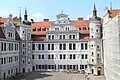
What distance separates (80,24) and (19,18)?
13.7 meters

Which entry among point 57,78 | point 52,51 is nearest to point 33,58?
point 52,51

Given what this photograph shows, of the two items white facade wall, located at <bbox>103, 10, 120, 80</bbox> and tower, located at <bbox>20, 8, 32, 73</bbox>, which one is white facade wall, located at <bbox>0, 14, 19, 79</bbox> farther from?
white facade wall, located at <bbox>103, 10, 120, 80</bbox>

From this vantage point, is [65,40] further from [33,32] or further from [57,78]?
[57,78]

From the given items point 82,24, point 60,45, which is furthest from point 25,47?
point 82,24

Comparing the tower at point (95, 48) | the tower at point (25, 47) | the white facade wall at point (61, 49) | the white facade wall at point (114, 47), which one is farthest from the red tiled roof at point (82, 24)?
the white facade wall at point (114, 47)

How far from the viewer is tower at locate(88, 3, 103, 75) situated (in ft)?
170

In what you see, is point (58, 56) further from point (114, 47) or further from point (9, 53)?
point (114, 47)

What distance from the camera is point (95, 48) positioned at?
52.9 m

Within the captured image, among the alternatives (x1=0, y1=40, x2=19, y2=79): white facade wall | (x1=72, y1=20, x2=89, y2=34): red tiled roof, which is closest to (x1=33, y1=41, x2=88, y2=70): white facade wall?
(x1=72, y1=20, x2=89, y2=34): red tiled roof

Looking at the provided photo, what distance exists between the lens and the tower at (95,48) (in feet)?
170

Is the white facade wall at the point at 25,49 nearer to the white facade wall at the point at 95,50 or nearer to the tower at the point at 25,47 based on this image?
the tower at the point at 25,47

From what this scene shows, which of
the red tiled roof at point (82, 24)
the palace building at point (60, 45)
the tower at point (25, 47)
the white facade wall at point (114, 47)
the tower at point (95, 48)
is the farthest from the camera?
the red tiled roof at point (82, 24)

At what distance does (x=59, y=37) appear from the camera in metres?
57.3

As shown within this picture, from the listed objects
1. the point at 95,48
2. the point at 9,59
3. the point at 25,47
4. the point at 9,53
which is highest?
the point at 25,47
